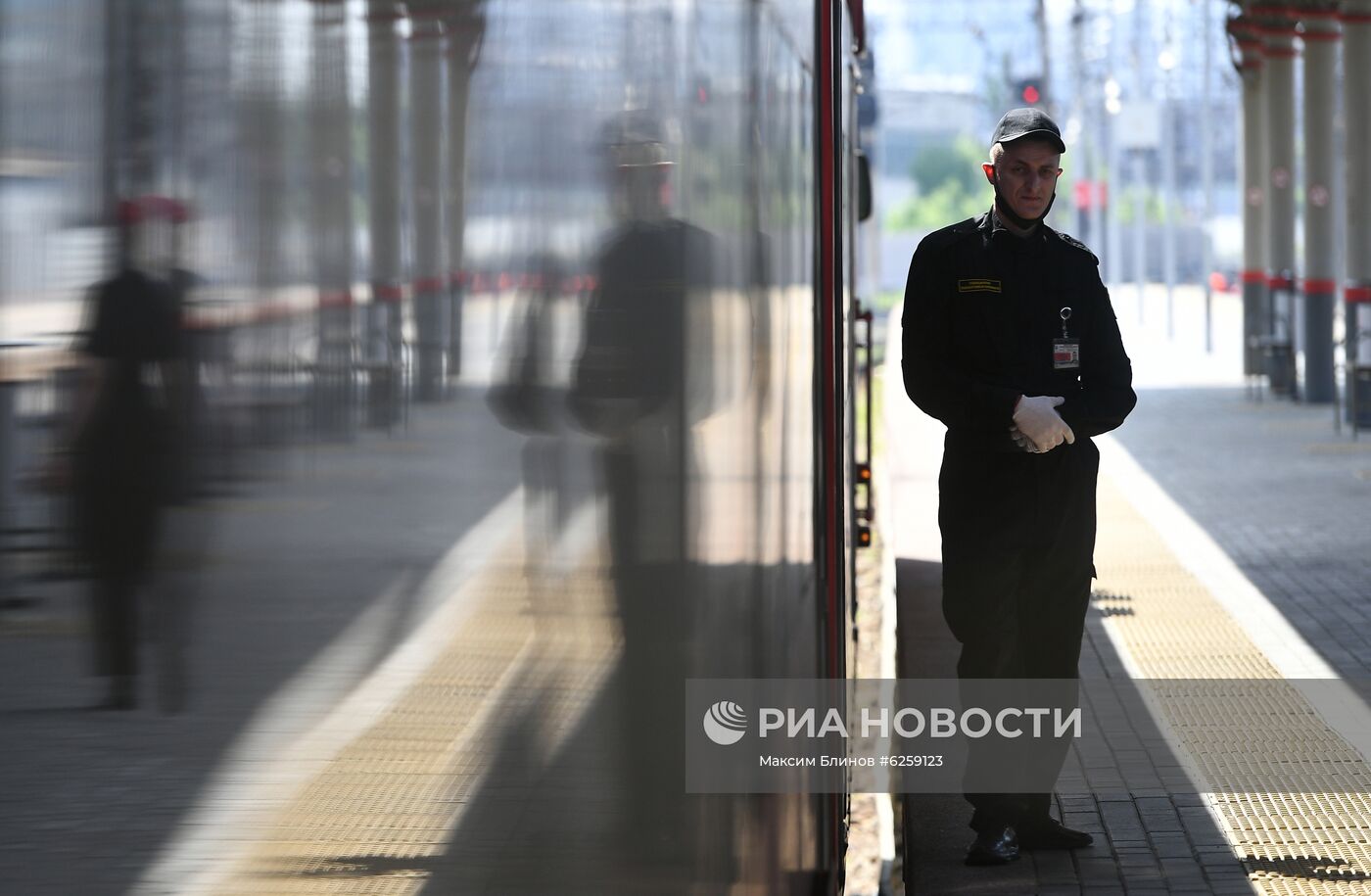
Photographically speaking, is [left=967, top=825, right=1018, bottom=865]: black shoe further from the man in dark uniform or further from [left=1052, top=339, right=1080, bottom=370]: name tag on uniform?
[left=1052, top=339, right=1080, bottom=370]: name tag on uniform

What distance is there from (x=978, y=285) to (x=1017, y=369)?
0.22m

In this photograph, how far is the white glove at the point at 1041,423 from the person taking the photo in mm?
4027

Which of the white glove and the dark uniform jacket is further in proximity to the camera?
the dark uniform jacket

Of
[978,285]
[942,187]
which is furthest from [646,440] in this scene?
[942,187]

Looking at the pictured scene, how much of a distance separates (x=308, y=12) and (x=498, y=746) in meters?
0.44

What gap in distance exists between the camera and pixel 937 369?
13.9ft

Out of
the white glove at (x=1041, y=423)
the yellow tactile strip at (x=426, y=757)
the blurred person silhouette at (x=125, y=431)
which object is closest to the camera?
the blurred person silhouette at (x=125, y=431)

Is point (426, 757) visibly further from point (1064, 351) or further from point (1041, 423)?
point (1064, 351)

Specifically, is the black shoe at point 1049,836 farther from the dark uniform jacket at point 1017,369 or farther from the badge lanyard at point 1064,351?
the badge lanyard at point 1064,351

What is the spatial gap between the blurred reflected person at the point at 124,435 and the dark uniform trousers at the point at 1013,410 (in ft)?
11.6

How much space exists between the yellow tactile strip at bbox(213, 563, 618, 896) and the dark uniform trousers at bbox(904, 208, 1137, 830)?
3078mm

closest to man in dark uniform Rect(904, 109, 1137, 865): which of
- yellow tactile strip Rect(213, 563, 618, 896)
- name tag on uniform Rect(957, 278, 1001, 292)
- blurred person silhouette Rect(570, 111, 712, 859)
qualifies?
name tag on uniform Rect(957, 278, 1001, 292)

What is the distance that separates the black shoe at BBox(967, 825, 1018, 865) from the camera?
4.47 m

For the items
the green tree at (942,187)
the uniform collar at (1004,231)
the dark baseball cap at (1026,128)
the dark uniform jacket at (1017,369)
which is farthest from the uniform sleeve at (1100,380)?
the green tree at (942,187)
